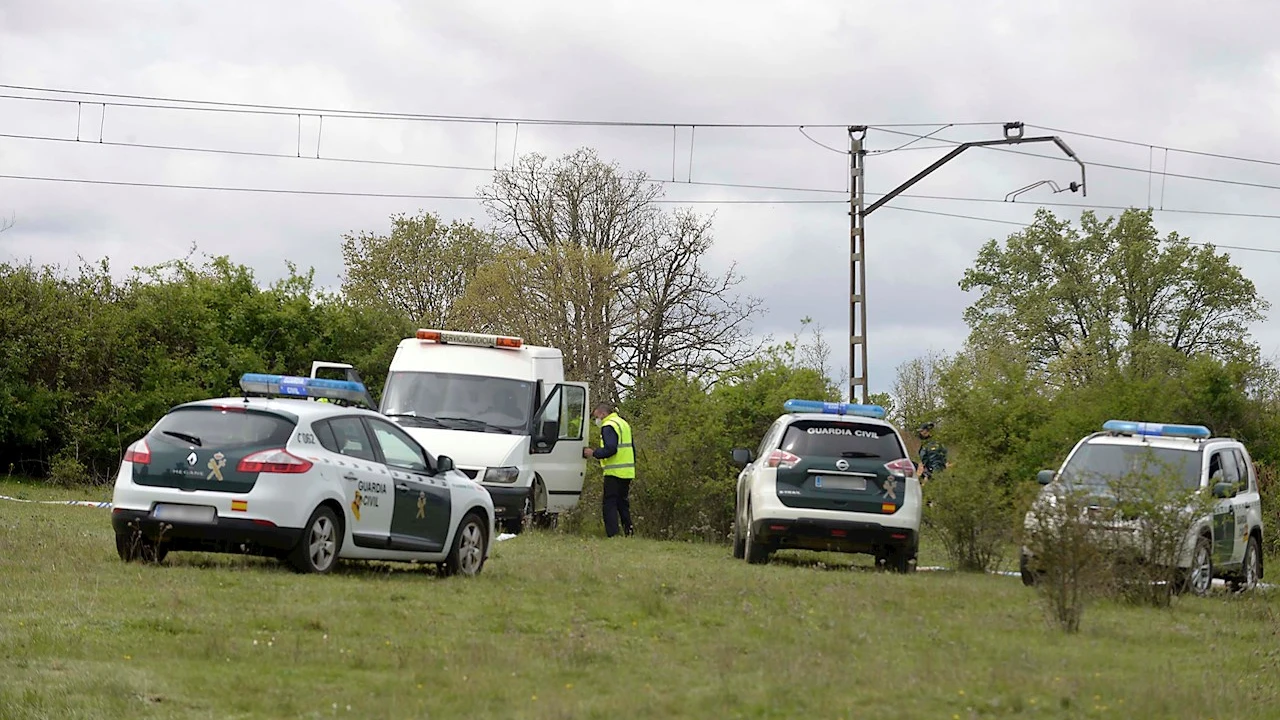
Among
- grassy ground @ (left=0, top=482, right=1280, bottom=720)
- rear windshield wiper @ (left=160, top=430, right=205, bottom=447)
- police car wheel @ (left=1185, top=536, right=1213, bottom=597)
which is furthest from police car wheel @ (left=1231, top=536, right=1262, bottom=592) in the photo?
rear windshield wiper @ (left=160, top=430, right=205, bottom=447)

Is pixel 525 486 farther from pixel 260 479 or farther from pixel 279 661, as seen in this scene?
pixel 279 661

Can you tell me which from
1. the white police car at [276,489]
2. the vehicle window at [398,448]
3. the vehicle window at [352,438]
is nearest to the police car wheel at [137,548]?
the white police car at [276,489]

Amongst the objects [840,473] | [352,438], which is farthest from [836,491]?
[352,438]

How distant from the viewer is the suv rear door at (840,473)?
59.3ft

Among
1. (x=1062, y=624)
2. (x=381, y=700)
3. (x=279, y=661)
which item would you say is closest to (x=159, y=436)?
(x=279, y=661)

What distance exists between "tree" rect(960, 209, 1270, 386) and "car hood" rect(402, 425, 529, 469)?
3671cm

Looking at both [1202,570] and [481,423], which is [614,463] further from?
[1202,570]

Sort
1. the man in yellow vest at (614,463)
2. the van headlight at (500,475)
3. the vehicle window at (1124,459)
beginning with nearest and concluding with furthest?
the vehicle window at (1124,459) → the van headlight at (500,475) → the man in yellow vest at (614,463)

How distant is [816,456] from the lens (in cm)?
1823

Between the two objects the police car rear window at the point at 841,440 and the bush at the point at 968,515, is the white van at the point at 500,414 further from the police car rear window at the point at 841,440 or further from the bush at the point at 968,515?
the bush at the point at 968,515

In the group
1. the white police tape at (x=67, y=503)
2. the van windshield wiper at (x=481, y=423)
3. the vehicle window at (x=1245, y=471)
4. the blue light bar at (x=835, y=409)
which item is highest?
the blue light bar at (x=835, y=409)

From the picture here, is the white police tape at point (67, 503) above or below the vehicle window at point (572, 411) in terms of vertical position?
below

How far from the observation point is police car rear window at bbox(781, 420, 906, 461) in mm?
18297

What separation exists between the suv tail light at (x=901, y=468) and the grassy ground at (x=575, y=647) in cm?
272
